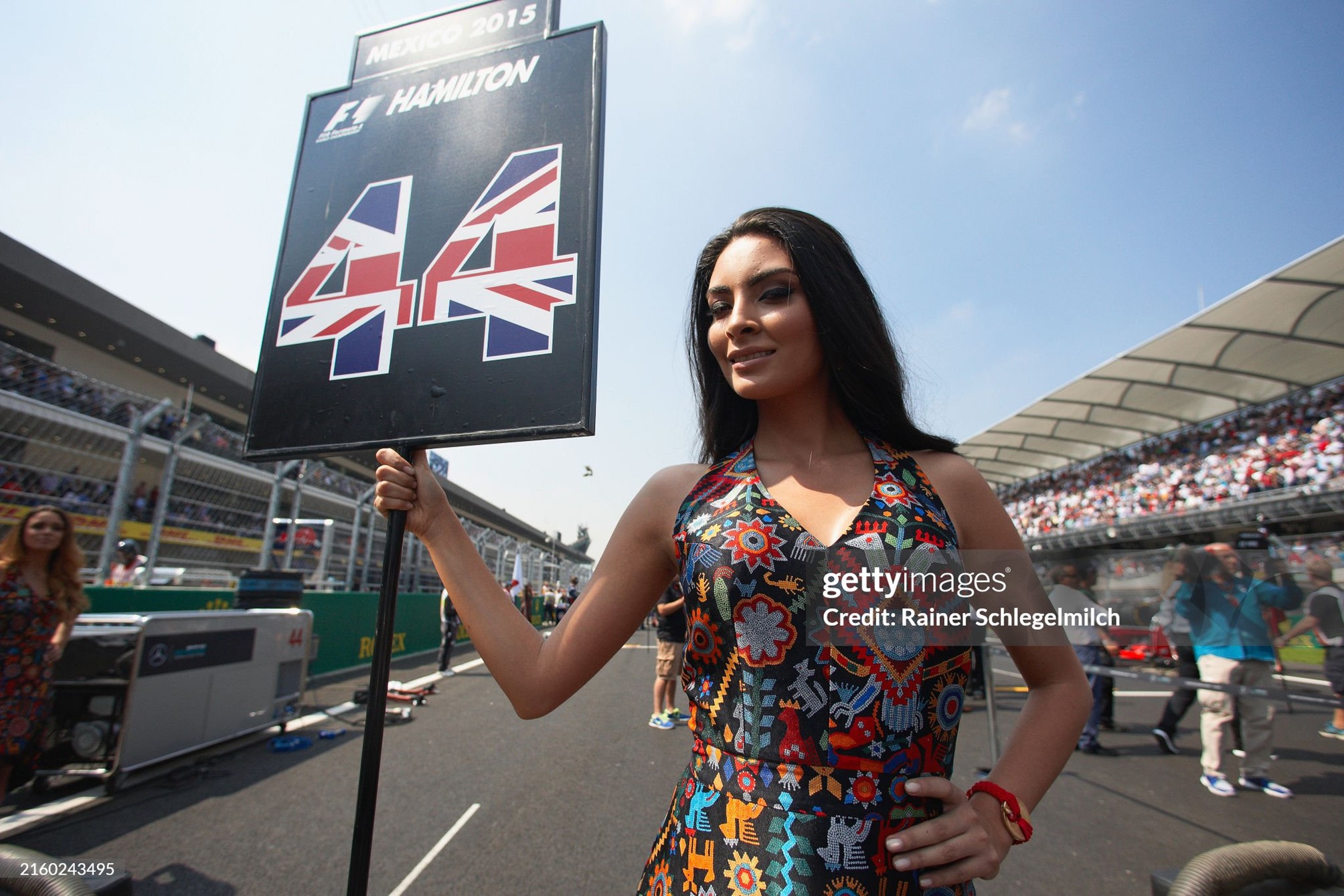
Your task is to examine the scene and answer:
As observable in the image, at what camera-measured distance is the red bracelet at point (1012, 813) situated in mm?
778

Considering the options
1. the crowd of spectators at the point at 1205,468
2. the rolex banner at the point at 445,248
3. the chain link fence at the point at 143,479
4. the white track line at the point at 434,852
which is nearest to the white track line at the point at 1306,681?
the crowd of spectators at the point at 1205,468

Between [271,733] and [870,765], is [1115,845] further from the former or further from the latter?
[271,733]

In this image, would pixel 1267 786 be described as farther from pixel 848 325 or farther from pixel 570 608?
pixel 570 608

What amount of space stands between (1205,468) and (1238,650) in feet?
66.6

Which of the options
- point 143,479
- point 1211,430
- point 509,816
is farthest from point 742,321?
point 1211,430

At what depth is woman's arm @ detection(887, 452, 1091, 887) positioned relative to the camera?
27.8 inches

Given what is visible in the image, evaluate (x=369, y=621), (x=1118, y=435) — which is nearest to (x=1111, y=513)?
(x=1118, y=435)

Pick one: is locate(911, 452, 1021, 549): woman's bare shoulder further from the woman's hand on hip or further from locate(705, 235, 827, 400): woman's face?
the woman's hand on hip

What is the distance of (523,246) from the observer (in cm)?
107

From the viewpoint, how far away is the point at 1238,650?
14.1ft

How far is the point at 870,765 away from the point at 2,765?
457 centimetres

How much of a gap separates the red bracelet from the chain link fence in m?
4.58

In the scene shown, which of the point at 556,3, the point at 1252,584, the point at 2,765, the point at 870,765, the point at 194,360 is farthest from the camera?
the point at 194,360

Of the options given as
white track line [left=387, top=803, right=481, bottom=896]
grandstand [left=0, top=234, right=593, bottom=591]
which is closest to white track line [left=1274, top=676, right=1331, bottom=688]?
white track line [left=387, top=803, right=481, bottom=896]
